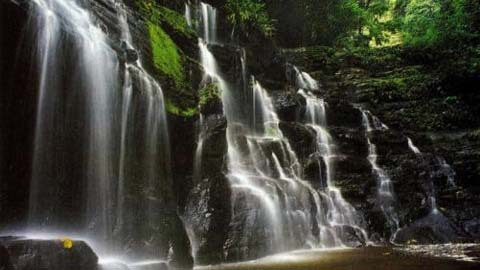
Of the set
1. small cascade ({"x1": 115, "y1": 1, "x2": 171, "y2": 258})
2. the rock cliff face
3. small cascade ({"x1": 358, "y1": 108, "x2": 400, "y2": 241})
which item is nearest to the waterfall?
the rock cliff face

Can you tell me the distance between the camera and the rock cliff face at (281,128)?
6406mm

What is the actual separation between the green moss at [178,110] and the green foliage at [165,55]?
2.54ft

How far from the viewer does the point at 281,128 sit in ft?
51.7

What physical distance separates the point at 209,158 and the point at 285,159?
4557 mm

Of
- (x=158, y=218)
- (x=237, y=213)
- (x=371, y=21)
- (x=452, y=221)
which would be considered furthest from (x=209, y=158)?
(x=371, y=21)

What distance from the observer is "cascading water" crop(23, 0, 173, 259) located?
21.8 feet

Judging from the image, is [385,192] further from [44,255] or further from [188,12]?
[44,255]

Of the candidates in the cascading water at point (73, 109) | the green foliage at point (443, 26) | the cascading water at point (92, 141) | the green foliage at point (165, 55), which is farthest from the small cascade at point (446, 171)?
the cascading water at point (73, 109)

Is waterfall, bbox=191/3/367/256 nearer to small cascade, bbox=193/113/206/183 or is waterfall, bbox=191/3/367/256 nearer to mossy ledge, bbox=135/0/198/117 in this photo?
small cascade, bbox=193/113/206/183

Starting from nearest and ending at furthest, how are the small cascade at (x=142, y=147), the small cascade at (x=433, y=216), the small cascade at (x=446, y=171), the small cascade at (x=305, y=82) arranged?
1. the small cascade at (x=142, y=147)
2. the small cascade at (x=433, y=216)
3. the small cascade at (x=446, y=171)
4. the small cascade at (x=305, y=82)

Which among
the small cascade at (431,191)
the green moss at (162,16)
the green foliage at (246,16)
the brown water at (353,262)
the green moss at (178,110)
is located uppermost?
the green foliage at (246,16)

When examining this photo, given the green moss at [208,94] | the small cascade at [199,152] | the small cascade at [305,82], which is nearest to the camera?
the small cascade at [199,152]

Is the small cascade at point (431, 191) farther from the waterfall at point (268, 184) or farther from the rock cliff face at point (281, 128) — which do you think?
the waterfall at point (268, 184)

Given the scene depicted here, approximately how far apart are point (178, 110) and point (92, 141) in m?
2.71
